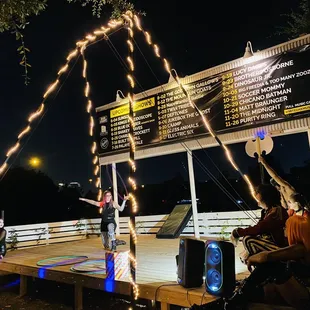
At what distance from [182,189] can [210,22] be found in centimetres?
1731

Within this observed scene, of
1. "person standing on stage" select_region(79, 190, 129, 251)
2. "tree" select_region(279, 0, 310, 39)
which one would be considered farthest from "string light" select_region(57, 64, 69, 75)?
"tree" select_region(279, 0, 310, 39)

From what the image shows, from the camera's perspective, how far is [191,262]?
11.3 feet

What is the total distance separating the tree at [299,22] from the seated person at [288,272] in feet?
26.6

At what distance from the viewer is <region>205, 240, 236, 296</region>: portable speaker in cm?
309

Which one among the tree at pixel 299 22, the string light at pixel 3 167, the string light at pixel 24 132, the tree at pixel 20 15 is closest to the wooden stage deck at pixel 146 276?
the string light at pixel 3 167

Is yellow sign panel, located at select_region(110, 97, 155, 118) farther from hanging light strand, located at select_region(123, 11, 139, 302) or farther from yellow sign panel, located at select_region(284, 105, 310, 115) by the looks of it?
hanging light strand, located at select_region(123, 11, 139, 302)

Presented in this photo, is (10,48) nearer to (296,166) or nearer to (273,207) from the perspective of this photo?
(273,207)

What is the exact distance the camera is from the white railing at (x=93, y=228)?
7.70 m

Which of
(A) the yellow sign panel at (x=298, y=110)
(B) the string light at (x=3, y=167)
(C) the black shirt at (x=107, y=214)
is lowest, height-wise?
(C) the black shirt at (x=107, y=214)

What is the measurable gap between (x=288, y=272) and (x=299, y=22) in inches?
344

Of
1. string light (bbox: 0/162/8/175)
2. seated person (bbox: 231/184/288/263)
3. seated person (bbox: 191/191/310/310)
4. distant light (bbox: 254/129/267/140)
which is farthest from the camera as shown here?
distant light (bbox: 254/129/267/140)

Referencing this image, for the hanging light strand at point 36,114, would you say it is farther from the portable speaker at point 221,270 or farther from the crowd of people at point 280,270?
the crowd of people at point 280,270

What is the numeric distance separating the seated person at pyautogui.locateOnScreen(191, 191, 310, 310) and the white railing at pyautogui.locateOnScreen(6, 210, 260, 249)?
14.7ft

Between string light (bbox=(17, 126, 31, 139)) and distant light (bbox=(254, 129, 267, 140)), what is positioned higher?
distant light (bbox=(254, 129, 267, 140))
